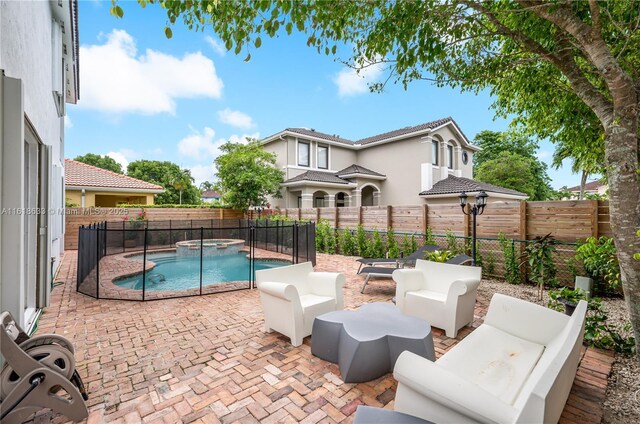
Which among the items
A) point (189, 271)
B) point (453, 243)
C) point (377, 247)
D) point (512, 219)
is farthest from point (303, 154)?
point (512, 219)

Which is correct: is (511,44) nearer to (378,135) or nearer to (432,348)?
(432,348)

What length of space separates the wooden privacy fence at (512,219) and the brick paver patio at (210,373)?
10.8 feet

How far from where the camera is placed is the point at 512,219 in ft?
22.7

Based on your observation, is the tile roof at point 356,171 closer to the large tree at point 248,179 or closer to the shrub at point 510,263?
the large tree at point 248,179

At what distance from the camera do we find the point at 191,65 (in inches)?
388

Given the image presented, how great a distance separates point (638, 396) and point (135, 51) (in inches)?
472

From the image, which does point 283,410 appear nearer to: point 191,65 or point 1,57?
point 1,57

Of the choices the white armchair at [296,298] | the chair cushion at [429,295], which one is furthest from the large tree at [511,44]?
the white armchair at [296,298]

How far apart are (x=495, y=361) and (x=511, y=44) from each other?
17.8 ft

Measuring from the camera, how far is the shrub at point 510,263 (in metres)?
6.63

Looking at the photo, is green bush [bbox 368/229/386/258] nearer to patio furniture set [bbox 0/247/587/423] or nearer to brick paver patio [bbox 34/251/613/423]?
brick paver patio [bbox 34/251/613/423]

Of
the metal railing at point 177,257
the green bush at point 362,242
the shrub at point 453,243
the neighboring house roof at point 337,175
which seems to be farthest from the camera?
the neighboring house roof at point 337,175

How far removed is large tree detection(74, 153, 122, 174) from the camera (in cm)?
4116

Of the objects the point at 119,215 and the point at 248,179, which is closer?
the point at 119,215
